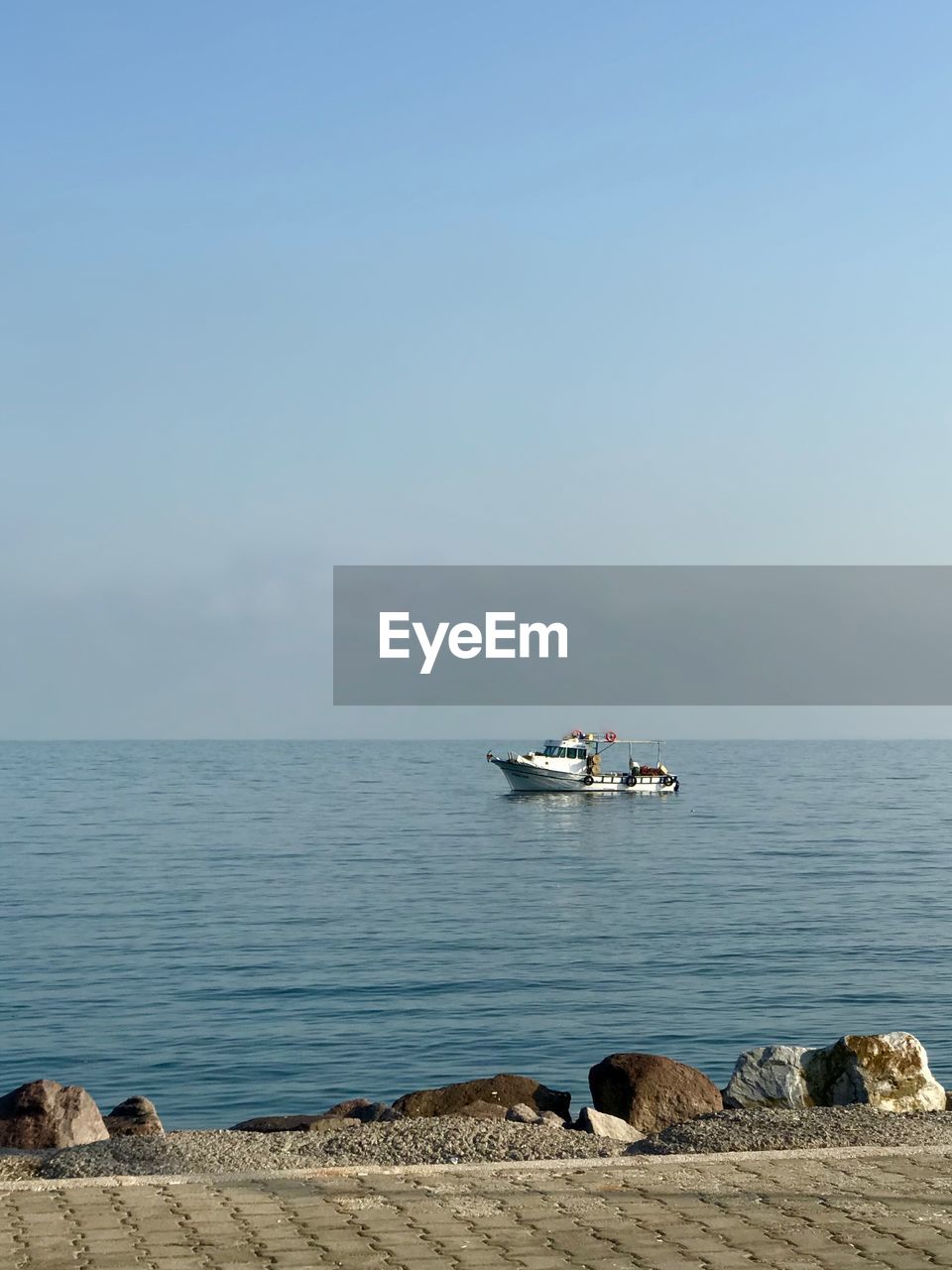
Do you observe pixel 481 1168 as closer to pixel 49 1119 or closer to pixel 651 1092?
pixel 651 1092

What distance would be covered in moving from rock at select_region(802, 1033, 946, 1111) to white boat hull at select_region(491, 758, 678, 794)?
8624cm

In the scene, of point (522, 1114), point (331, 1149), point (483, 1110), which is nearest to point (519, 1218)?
point (331, 1149)

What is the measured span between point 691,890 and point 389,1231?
44329mm

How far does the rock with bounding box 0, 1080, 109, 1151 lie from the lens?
13781 mm

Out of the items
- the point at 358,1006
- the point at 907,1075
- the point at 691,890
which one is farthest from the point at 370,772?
the point at 907,1075

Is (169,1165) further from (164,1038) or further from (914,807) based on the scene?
(914,807)

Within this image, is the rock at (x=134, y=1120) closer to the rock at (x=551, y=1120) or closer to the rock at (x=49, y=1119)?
the rock at (x=49, y=1119)

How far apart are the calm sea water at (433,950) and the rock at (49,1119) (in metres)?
5.56

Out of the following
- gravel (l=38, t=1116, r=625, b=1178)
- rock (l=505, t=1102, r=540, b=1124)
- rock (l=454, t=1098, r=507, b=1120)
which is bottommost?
rock (l=454, t=1098, r=507, b=1120)

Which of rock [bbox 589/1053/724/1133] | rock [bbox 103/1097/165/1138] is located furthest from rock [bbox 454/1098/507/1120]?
rock [bbox 103/1097/165/1138]

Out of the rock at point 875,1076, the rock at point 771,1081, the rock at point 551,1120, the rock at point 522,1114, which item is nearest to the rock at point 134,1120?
the rock at point 522,1114

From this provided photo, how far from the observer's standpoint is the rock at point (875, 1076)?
13.7 meters

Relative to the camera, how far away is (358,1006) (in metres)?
28.5

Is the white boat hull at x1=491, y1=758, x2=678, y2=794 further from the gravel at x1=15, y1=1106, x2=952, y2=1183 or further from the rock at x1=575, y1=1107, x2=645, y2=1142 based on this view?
the gravel at x1=15, y1=1106, x2=952, y2=1183
